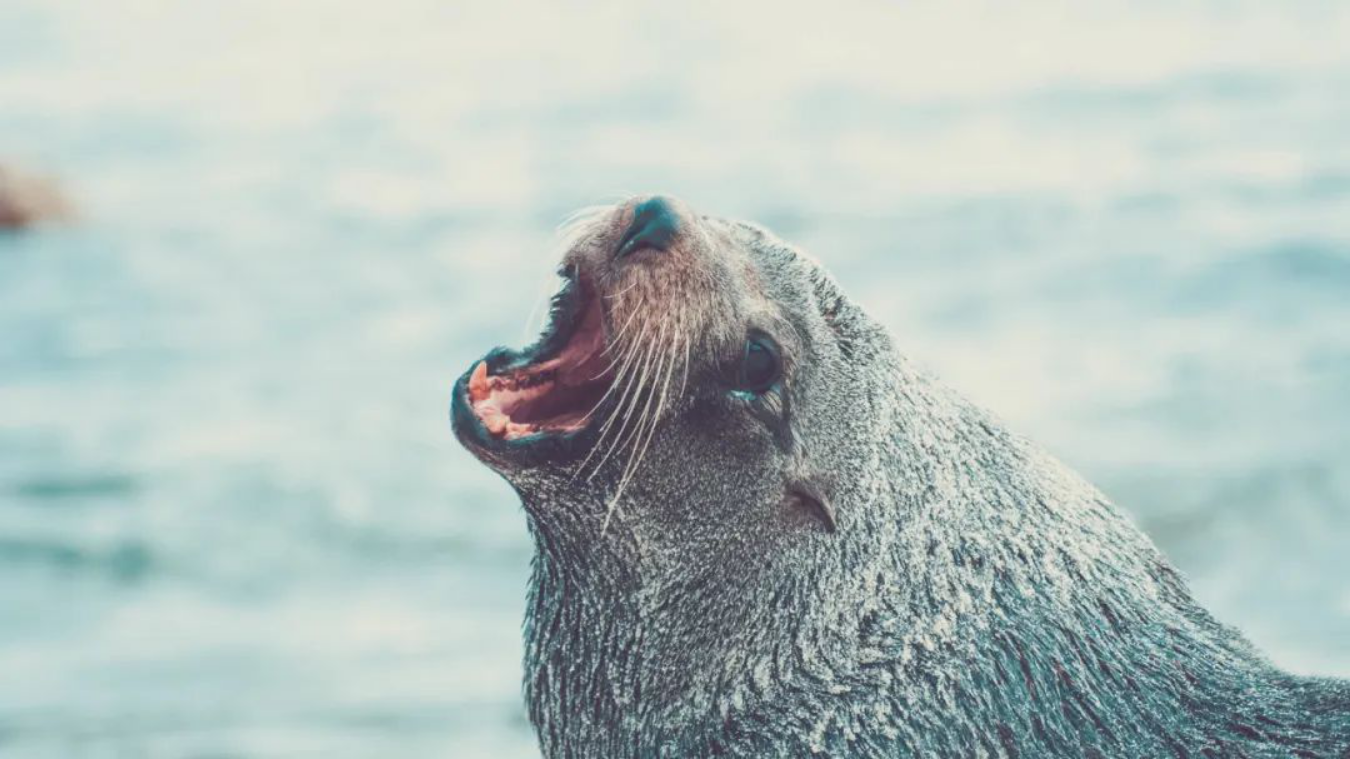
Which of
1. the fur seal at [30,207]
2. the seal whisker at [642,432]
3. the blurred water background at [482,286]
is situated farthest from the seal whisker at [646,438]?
the fur seal at [30,207]

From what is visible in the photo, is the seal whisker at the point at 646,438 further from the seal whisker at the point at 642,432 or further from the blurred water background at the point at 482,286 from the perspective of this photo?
the blurred water background at the point at 482,286

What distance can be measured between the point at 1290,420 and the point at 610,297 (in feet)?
28.7

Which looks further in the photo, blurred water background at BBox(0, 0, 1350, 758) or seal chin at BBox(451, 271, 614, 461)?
blurred water background at BBox(0, 0, 1350, 758)

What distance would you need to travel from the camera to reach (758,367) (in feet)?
14.4

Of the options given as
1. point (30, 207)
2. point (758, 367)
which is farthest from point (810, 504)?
point (30, 207)

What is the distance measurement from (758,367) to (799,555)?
0.47m

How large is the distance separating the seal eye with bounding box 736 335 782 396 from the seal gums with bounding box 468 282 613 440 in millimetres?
338

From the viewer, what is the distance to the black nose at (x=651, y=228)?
434 cm

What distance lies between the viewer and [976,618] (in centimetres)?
428

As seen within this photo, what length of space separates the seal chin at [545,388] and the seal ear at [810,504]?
1.73ft

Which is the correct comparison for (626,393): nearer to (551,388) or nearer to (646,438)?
(646,438)

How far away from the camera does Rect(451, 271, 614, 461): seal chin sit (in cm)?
429

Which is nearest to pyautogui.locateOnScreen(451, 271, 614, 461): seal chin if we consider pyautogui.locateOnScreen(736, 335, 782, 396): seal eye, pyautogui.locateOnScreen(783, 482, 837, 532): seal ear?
pyautogui.locateOnScreen(736, 335, 782, 396): seal eye

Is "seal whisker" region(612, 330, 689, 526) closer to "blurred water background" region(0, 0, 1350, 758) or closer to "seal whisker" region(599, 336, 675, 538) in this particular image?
"seal whisker" region(599, 336, 675, 538)
